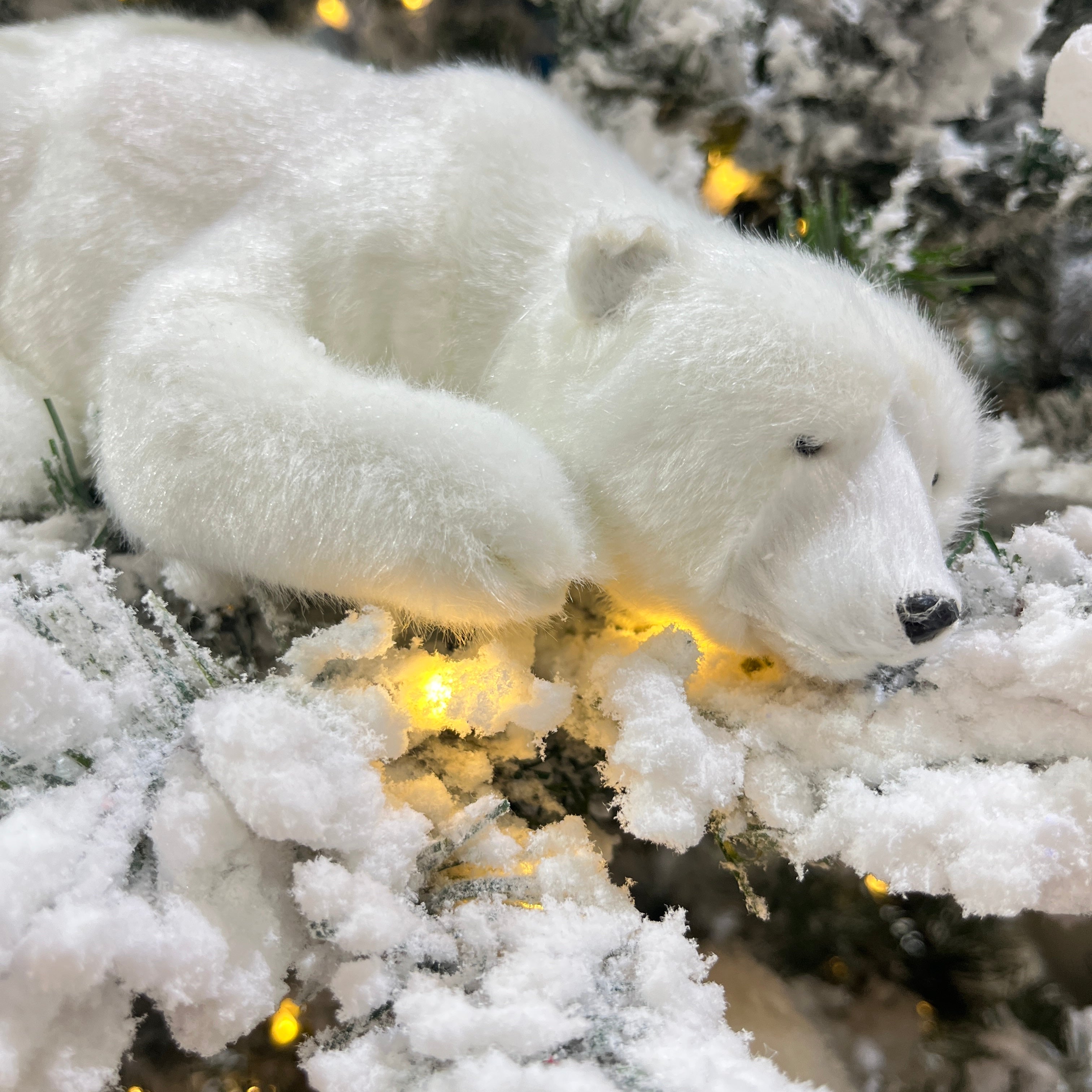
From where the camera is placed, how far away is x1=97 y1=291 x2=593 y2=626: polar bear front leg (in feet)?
1.77

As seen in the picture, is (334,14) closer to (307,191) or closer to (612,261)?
(307,191)

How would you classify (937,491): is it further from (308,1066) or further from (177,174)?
(177,174)

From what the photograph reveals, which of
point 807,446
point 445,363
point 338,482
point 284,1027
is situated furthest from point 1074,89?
point 284,1027

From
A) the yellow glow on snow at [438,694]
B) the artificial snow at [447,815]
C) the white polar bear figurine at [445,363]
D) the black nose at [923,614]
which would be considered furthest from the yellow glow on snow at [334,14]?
the black nose at [923,614]

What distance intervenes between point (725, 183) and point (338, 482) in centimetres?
71

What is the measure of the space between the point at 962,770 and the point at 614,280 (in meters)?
0.42

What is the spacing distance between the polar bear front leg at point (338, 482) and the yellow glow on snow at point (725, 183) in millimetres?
582

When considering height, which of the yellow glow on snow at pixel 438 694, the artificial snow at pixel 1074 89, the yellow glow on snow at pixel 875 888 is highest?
the artificial snow at pixel 1074 89

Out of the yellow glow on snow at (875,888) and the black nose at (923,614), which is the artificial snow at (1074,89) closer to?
the black nose at (923,614)

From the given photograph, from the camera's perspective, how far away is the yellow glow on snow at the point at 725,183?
101 centimetres

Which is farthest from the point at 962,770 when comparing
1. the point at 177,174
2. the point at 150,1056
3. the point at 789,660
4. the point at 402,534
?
the point at 177,174

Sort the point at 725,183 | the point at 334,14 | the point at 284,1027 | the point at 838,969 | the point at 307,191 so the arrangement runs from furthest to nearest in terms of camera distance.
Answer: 1. the point at 725,183
2. the point at 334,14
3. the point at 307,191
4. the point at 838,969
5. the point at 284,1027

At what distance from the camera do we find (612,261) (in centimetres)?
58

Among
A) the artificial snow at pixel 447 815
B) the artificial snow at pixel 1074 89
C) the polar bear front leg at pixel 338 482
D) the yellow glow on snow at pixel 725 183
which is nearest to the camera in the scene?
the artificial snow at pixel 447 815
